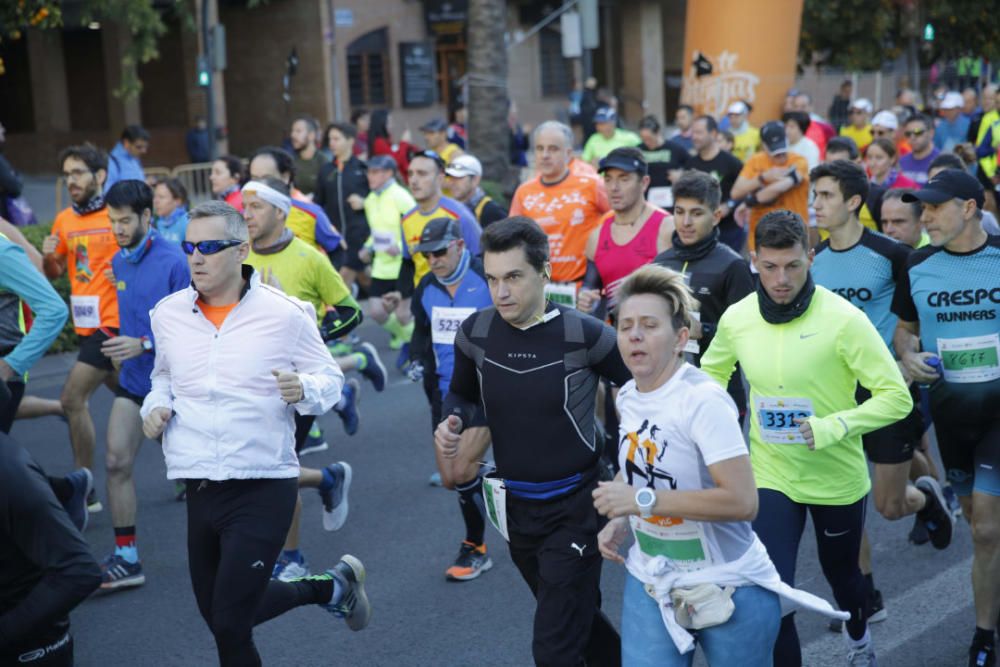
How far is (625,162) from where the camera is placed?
7238 mm

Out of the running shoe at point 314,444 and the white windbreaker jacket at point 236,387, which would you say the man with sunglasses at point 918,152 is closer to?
the running shoe at point 314,444

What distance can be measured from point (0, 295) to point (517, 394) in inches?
122

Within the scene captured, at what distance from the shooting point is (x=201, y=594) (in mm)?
4770

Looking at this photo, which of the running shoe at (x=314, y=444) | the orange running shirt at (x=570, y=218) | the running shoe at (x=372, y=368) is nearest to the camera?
the orange running shirt at (x=570, y=218)

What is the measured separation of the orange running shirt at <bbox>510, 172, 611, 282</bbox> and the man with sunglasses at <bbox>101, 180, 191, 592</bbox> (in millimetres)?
2682

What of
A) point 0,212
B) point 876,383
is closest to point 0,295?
A: point 876,383

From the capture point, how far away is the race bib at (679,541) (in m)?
3.85

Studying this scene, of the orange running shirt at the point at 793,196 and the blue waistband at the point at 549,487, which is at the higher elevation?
the orange running shirt at the point at 793,196

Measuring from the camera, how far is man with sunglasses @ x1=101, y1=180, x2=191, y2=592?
666 centimetres

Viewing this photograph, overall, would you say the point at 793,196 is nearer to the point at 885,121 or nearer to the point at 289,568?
the point at 885,121

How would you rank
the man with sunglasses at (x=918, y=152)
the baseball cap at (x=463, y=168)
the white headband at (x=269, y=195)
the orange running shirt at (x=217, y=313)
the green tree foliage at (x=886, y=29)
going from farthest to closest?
the green tree foliage at (x=886, y=29)
the man with sunglasses at (x=918, y=152)
the baseball cap at (x=463, y=168)
the white headband at (x=269, y=195)
the orange running shirt at (x=217, y=313)

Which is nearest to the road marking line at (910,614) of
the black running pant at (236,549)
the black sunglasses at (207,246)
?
the black running pant at (236,549)

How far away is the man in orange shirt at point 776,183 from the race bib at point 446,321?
5154mm

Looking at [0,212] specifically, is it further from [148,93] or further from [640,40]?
[640,40]
